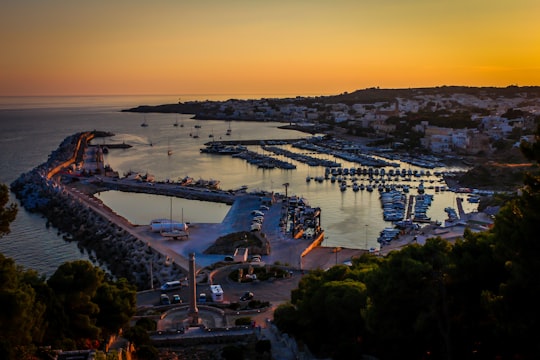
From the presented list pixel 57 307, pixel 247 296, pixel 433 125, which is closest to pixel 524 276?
pixel 57 307

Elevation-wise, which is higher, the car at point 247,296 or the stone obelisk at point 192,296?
the stone obelisk at point 192,296

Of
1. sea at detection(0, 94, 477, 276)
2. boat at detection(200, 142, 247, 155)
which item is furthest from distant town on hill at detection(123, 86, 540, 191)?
boat at detection(200, 142, 247, 155)

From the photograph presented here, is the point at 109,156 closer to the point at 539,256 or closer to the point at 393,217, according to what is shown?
the point at 393,217

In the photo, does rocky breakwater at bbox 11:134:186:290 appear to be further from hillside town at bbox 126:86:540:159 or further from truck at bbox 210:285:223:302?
hillside town at bbox 126:86:540:159

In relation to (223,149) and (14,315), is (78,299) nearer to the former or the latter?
(14,315)

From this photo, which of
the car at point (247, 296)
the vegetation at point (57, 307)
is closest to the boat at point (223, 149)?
the car at point (247, 296)

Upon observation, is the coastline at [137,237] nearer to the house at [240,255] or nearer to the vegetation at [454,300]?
the house at [240,255]

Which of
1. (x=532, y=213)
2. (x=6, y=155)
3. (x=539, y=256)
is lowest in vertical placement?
(x=6, y=155)

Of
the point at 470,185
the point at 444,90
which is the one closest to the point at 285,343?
the point at 470,185
